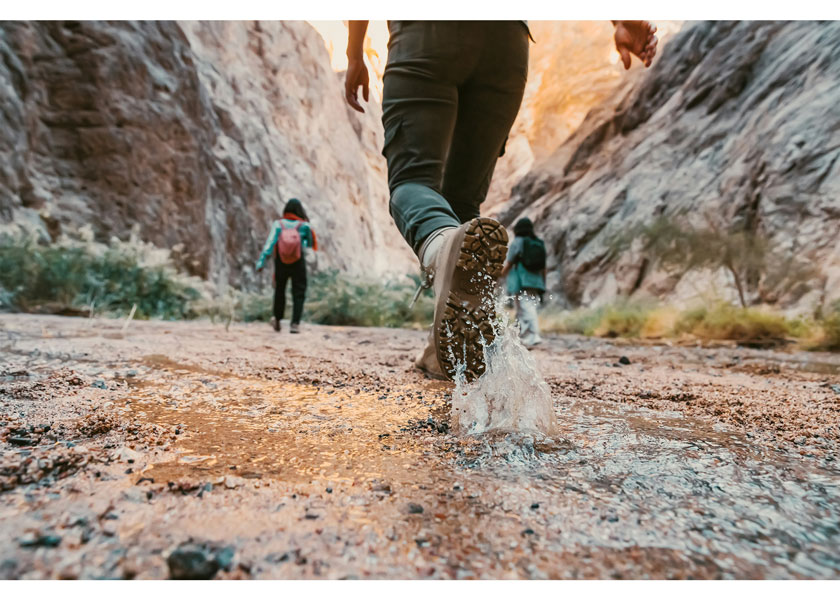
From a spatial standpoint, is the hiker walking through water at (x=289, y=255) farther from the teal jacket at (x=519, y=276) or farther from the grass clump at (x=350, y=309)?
the grass clump at (x=350, y=309)

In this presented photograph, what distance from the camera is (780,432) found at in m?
0.97

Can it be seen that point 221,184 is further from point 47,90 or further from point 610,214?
point 610,214

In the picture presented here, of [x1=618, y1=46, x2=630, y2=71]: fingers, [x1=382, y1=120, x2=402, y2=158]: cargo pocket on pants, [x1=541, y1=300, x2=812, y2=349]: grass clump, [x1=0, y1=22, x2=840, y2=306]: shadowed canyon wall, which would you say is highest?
[x1=0, y1=22, x2=840, y2=306]: shadowed canyon wall

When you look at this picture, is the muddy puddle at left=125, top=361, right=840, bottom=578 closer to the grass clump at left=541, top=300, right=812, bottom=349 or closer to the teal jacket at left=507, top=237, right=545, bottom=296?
the teal jacket at left=507, top=237, right=545, bottom=296

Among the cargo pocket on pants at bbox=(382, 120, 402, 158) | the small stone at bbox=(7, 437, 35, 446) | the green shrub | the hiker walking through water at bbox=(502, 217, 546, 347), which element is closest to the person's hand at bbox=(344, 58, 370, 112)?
the cargo pocket on pants at bbox=(382, 120, 402, 158)

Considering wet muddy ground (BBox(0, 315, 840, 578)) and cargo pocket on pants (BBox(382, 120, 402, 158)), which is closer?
wet muddy ground (BBox(0, 315, 840, 578))

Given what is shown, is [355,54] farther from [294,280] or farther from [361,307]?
[361,307]

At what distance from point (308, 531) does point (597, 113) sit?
1543 cm

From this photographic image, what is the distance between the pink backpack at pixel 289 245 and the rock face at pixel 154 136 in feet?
12.5

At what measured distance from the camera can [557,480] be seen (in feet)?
2.21

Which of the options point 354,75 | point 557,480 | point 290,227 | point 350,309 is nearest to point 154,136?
point 350,309

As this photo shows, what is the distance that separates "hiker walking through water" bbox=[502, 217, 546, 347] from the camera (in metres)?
4.65

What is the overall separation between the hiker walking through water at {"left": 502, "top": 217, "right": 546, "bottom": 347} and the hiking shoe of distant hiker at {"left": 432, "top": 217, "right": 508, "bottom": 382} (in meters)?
3.64

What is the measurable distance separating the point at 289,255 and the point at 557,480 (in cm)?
390
